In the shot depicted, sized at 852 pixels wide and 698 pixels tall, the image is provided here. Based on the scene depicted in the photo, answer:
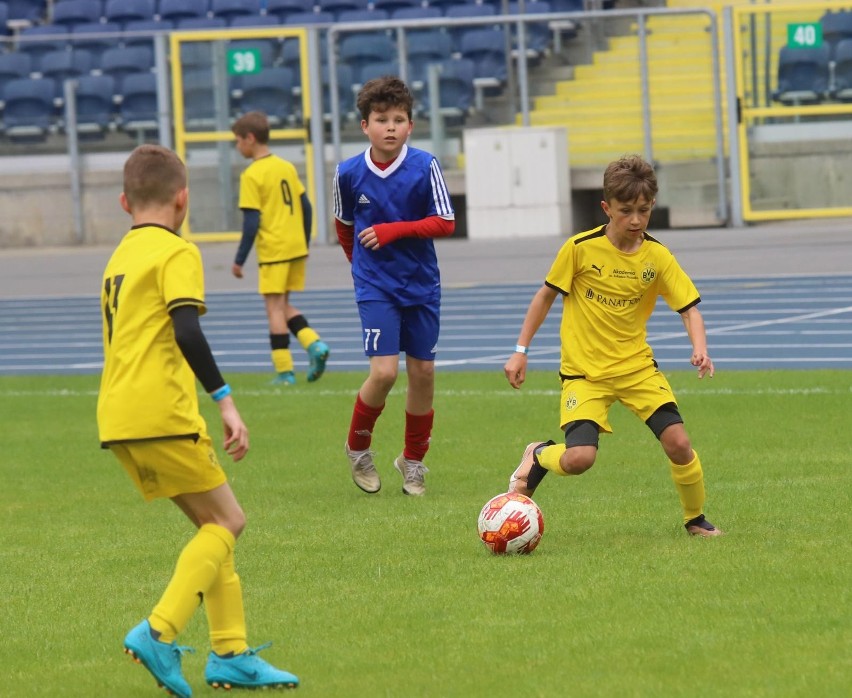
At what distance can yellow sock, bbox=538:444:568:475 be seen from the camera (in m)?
6.85

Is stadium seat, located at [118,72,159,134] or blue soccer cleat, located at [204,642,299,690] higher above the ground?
stadium seat, located at [118,72,159,134]

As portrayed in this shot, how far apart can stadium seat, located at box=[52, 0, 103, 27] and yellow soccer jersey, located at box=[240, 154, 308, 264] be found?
17725mm

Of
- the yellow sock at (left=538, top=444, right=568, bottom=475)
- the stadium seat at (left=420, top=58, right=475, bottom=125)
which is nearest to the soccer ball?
the yellow sock at (left=538, top=444, right=568, bottom=475)

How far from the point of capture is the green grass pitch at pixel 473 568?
4832mm

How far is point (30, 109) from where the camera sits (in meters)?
27.0

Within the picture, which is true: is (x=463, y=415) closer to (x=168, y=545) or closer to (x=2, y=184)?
(x=168, y=545)

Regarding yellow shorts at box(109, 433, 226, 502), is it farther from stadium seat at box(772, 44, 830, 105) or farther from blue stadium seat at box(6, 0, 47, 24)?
blue stadium seat at box(6, 0, 47, 24)

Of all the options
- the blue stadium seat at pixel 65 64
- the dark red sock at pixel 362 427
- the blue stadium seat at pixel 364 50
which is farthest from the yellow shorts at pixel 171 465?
the blue stadium seat at pixel 65 64

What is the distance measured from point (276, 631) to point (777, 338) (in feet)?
30.5

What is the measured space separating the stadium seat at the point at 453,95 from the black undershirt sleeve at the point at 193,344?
2072cm

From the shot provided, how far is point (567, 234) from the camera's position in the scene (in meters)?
24.3

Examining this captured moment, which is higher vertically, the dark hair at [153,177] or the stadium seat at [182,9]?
the stadium seat at [182,9]

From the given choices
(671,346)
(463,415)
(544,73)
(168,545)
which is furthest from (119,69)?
(168,545)

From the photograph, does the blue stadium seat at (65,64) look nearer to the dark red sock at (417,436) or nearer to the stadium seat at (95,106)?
the stadium seat at (95,106)
